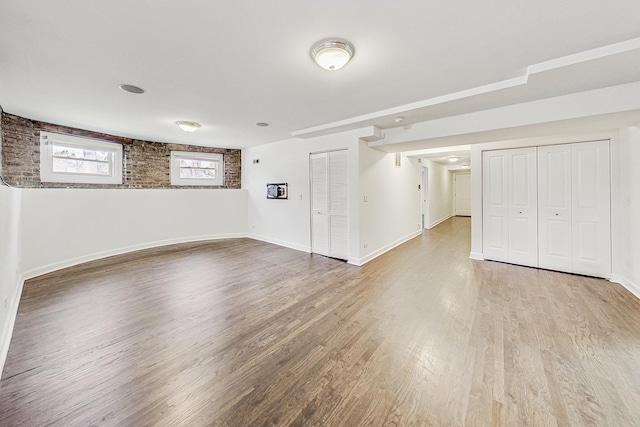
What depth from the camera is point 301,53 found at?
2.15 meters

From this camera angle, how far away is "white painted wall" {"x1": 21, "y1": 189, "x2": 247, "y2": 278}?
13.1 feet

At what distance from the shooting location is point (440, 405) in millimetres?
1513

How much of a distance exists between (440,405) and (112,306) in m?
3.42

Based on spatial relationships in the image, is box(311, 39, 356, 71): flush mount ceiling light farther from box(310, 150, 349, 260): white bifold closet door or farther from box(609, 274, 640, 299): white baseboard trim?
box(609, 274, 640, 299): white baseboard trim

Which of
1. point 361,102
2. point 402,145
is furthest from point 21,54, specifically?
point 402,145

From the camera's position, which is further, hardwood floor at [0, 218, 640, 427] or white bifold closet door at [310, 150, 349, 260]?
white bifold closet door at [310, 150, 349, 260]

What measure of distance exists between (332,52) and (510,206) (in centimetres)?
418

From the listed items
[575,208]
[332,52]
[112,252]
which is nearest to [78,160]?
[112,252]

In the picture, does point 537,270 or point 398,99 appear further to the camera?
point 537,270

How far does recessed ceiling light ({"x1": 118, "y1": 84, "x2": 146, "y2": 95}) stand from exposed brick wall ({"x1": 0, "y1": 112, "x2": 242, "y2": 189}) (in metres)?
2.60

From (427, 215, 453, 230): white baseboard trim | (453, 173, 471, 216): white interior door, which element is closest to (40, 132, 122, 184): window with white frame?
(427, 215, 453, 230): white baseboard trim

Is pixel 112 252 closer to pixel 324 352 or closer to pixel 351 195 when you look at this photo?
pixel 351 195

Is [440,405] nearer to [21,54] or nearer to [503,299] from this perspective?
[503,299]

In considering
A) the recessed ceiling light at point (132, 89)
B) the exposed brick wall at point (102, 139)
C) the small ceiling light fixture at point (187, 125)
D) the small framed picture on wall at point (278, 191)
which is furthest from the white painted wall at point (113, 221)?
the recessed ceiling light at point (132, 89)
